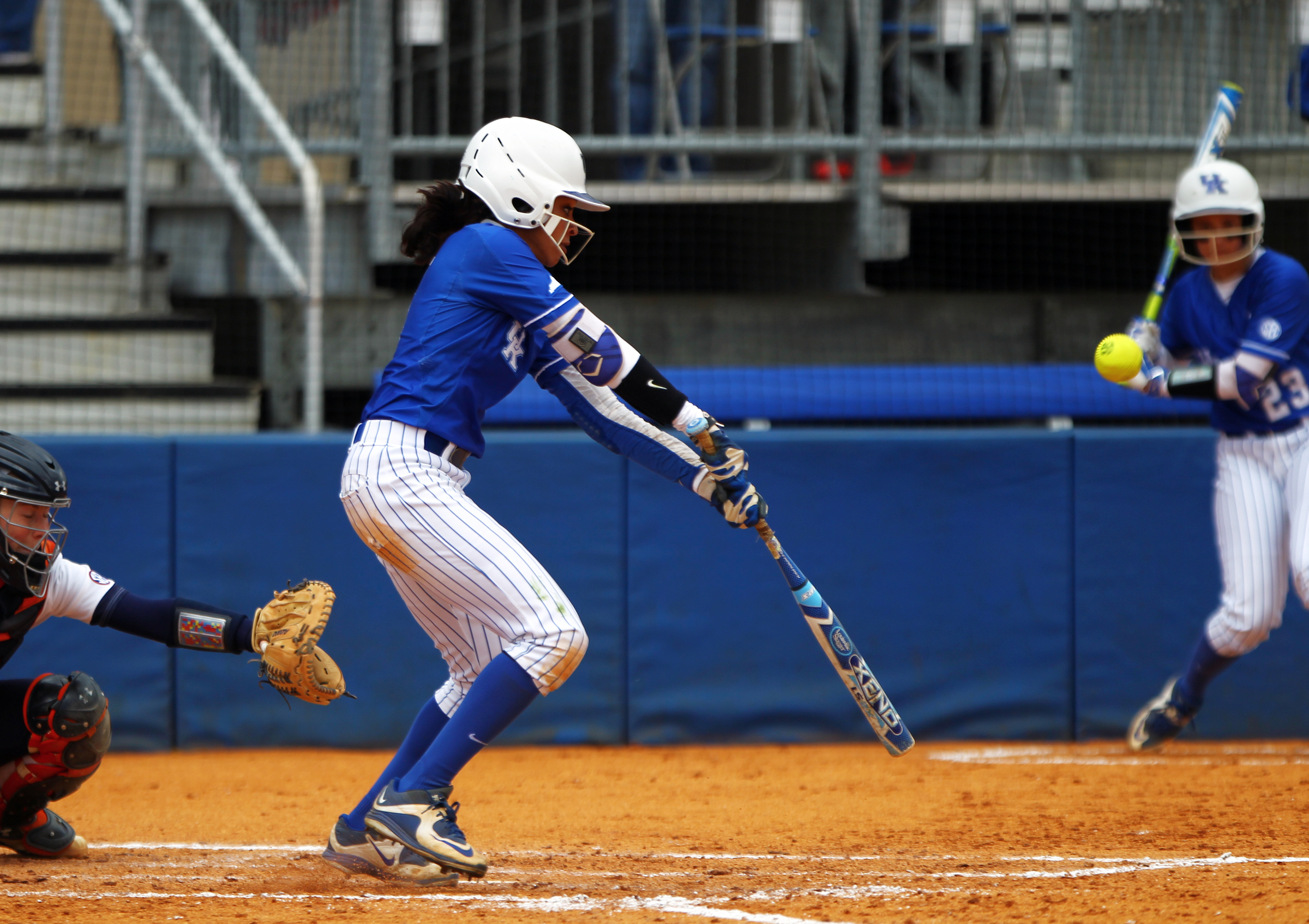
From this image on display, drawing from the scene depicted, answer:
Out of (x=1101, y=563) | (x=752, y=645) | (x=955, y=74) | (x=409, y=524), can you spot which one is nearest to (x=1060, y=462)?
(x=1101, y=563)

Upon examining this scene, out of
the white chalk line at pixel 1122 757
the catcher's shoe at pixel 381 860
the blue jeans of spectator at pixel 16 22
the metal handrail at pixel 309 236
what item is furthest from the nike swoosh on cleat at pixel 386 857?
the blue jeans of spectator at pixel 16 22

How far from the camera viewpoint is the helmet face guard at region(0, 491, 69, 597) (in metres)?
3.58

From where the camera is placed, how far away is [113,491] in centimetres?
595

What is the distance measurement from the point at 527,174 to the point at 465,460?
749mm

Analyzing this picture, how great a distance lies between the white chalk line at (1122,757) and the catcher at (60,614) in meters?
2.97

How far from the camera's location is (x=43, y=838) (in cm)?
402

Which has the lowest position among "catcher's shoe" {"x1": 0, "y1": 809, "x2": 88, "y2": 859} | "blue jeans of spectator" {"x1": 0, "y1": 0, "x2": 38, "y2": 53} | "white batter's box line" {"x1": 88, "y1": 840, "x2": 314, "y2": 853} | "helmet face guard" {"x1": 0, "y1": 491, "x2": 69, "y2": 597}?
"white batter's box line" {"x1": 88, "y1": 840, "x2": 314, "y2": 853}

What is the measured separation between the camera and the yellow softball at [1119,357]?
5.16 metres

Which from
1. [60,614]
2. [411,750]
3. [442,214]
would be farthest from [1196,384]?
[60,614]

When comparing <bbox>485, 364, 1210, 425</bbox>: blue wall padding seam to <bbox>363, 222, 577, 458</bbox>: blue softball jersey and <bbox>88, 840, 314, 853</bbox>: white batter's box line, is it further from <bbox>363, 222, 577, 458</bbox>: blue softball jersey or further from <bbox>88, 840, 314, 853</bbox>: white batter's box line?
<bbox>363, 222, 577, 458</bbox>: blue softball jersey

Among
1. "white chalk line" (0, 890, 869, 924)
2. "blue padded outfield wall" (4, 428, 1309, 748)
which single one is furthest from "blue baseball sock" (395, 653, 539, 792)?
"blue padded outfield wall" (4, 428, 1309, 748)

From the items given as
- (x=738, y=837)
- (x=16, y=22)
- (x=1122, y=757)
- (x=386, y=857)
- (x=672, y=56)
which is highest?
(x=16, y=22)

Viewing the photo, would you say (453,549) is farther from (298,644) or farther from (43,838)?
(43,838)

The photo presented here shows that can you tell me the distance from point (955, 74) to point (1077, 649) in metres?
3.54
